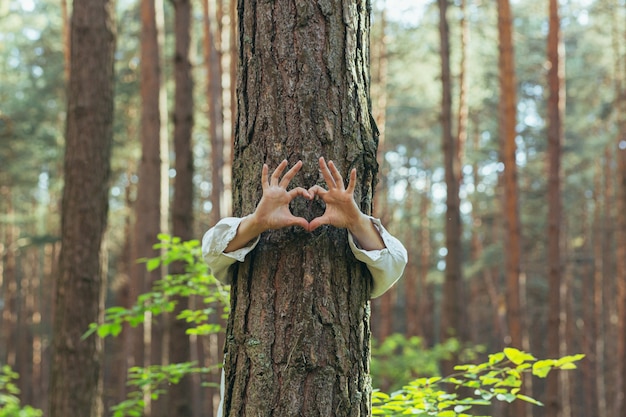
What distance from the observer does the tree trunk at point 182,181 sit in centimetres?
855

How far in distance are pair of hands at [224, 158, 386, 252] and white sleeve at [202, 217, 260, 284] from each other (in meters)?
0.05

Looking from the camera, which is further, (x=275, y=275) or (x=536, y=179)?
(x=536, y=179)

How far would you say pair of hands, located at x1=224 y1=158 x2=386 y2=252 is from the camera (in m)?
2.26

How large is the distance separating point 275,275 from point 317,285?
6.0 inches

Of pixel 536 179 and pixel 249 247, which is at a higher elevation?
pixel 536 179

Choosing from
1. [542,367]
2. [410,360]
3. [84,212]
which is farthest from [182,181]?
[542,367]

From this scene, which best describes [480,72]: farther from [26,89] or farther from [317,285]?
[317,285]

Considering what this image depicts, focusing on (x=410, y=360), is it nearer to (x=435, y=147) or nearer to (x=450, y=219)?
(x=450, y=219)

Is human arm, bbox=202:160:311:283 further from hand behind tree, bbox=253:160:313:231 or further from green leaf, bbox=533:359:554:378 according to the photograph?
green leaf, bbox=533:359:554:378

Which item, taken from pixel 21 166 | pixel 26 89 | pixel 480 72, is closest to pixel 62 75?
pixel 26 89

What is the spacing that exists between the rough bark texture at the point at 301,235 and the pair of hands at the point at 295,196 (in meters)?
0.09

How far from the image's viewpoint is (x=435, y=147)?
3025 centimetres

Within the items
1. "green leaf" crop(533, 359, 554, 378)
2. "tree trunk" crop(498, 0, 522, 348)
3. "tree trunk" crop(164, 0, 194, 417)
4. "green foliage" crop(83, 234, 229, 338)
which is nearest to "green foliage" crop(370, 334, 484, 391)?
"tree trunk" crop(498, 0, 522, 348)

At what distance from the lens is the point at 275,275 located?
2346 millimetres
